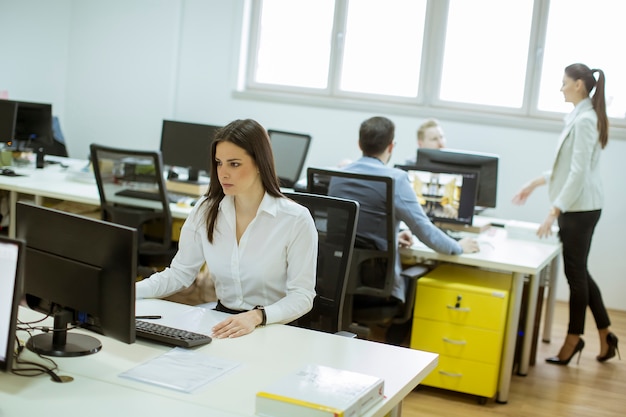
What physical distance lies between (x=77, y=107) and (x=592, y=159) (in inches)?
198

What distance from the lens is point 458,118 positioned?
6504mm

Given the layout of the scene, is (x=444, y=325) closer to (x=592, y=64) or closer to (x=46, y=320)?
(x=46, y=320)

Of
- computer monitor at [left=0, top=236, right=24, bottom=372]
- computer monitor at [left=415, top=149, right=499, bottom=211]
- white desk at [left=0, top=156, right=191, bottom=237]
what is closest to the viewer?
computer monitor at [left=0, top=236, right=24, bottom=372]

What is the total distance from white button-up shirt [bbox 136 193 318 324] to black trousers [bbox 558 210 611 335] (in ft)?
7.82

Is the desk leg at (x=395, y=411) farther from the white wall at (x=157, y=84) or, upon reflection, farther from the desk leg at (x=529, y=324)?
the white wall at (x=157, y=84)

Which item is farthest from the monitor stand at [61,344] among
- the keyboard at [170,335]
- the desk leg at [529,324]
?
the desk leg at [529,324]

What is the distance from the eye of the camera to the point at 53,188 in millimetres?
4863

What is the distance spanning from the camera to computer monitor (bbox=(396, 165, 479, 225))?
4461 millimetres

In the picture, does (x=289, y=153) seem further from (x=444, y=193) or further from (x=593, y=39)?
(x=593, y=39)

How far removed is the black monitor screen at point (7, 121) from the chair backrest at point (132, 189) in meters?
1.62

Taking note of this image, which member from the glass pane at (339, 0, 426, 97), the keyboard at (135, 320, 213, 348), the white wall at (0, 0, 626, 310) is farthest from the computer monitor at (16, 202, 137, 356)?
the glass pane at (339, 0, 426, 97)

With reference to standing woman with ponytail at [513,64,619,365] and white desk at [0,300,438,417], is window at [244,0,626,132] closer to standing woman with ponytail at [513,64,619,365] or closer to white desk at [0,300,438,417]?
standing woman with ponytail at [513,64,619,365]

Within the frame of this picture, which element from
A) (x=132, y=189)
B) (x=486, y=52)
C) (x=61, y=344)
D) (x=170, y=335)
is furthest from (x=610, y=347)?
(x=61, y=344)

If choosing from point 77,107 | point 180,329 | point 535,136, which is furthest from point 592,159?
point 77,107
